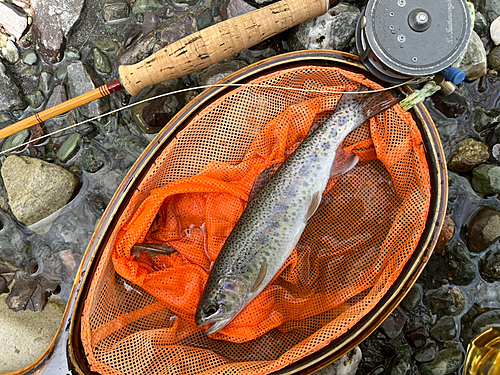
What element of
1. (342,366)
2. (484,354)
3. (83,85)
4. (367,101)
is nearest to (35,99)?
(83,85)

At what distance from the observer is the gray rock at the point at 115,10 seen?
339cm

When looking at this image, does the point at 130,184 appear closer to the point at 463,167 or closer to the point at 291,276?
the point at 291,276

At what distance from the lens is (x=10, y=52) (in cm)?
340

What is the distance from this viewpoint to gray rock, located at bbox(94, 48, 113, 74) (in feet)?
11.0

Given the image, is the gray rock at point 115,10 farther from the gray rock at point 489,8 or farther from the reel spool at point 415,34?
the gray rock at point 489,8

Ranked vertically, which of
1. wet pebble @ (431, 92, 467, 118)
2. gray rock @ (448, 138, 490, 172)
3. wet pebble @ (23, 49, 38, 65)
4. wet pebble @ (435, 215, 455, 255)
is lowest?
wet pebble @ (435, 215, 455, 255)

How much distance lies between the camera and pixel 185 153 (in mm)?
2793

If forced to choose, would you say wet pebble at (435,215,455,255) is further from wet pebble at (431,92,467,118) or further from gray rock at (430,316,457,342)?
wet pebble at (431,92,467,118)

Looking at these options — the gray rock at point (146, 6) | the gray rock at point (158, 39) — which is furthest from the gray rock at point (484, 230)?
the gray rock at point (146, 6)

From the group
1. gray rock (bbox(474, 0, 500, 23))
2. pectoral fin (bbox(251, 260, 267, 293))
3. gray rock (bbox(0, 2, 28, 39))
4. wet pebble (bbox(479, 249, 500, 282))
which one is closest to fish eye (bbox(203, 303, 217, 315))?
pectoral fin (bbox(251, 260, 267, 293))

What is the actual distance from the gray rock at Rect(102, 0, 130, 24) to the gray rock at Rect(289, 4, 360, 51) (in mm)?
1654

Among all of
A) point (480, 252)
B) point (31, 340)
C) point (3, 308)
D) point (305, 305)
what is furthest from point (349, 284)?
point (3, 308)

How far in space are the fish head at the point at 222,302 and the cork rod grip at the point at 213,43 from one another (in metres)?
1.57

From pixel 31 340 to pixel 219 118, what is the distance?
Answer: 2.48 m
